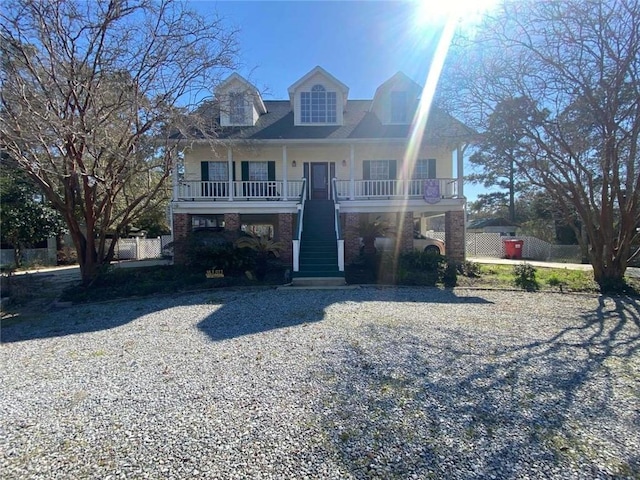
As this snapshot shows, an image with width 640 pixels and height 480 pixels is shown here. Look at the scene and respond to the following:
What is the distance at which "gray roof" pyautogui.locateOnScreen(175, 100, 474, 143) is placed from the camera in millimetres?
11453

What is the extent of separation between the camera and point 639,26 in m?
8.16

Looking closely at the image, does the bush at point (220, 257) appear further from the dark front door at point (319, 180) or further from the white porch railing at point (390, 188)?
the dark front door at point (319, 180)

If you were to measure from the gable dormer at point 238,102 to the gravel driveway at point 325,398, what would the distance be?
7980mm

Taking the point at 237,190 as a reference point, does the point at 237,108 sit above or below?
above

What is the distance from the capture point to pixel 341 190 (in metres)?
14.8

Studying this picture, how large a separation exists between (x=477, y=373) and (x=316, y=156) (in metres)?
13.2

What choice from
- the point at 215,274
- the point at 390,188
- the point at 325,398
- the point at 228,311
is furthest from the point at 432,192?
the point at 325,398

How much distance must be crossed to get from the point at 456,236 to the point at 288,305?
27.5 ft

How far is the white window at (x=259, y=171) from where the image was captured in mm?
15695

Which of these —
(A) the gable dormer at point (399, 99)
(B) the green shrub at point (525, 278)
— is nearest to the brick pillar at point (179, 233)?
(A) the gable dormer at point (399, 99)

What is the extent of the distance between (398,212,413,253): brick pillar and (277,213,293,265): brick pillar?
4.24 meters

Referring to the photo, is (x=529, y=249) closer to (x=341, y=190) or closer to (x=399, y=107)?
(x=399, y=107)

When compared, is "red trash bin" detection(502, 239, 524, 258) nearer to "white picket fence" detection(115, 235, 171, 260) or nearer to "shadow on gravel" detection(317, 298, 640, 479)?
"shadow on gravel" detection(317, 298, 640, 479)

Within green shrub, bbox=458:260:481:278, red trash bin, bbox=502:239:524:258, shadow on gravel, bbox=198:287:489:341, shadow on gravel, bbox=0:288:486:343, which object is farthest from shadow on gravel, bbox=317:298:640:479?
red trash bin, bbox=502:239:524:258
